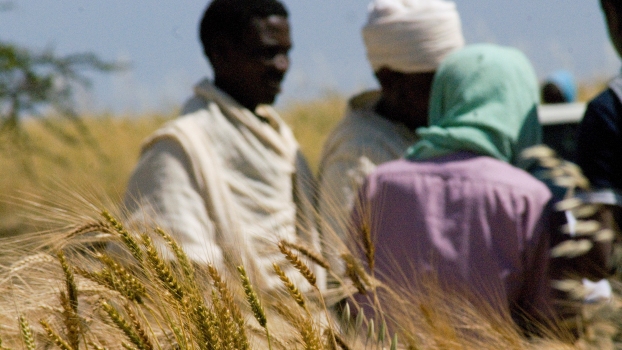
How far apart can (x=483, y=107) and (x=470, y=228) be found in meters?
0.45

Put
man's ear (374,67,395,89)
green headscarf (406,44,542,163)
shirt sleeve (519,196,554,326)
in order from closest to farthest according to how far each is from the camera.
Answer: shirt sleeve (519,196,554,326), green headscarf (406,44,542,163), man's ear (374,67,395,89)

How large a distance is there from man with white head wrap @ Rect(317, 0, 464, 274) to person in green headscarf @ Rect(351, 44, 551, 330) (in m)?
0.75

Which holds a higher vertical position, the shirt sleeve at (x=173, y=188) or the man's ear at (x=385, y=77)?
the man's ear at (x=385, y=77)

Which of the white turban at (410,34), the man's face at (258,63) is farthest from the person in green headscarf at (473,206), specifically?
the man's face at (258,63)

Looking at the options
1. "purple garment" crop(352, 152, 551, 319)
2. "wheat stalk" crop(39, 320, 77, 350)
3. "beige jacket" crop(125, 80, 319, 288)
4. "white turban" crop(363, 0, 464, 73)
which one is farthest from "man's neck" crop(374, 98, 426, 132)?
"wheat stalk" crop(39, 320, 77, 350)

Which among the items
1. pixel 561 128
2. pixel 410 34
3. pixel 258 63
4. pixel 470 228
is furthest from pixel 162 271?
pixel 561 128

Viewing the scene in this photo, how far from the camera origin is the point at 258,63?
3.65 meters

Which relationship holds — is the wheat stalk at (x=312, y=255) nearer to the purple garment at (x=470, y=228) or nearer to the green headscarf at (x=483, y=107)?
the purple garment at (x=470, y=228)

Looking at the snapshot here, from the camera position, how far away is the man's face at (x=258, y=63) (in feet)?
12.0

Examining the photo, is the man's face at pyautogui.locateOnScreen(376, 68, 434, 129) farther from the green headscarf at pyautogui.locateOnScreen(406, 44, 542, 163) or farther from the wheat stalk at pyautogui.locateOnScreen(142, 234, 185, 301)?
the wheat stalk at pyautogui.locateOnScreen(142, 234, 185, 301)

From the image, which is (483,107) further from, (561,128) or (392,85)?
(561,128)

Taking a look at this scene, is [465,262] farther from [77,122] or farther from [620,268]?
[77,122]

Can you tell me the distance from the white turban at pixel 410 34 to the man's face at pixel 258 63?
0.46 m

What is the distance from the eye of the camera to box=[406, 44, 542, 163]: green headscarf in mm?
2312
